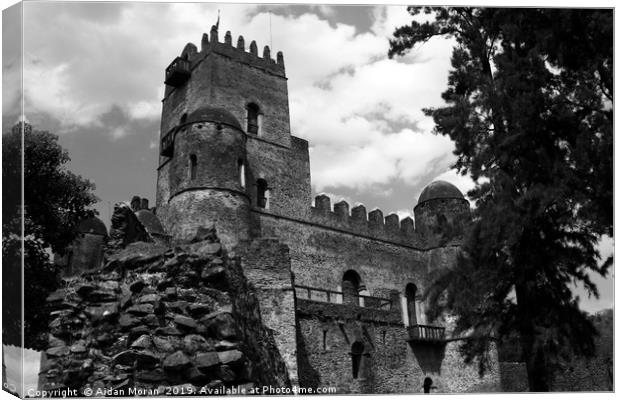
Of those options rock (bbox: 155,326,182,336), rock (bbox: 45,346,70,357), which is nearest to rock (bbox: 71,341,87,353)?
rock (bbox: 45,346,70,357)

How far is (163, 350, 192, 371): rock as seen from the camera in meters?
11.6

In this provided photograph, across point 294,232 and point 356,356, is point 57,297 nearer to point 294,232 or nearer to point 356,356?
point 356,356

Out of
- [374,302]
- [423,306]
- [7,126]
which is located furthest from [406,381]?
[7,126]

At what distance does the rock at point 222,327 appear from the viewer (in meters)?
12.6

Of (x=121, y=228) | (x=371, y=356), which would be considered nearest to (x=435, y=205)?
(x=371, y=356)

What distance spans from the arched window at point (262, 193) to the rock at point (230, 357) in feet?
50.4

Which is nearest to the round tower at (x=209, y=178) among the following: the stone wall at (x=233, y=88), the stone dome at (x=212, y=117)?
the stone dome at (x=212, y=117)

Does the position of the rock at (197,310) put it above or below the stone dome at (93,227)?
below

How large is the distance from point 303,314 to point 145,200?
31.9 feet

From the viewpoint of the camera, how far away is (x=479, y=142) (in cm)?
1311

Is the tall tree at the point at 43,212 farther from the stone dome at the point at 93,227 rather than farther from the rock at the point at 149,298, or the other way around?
the stone dome at the point at 93,227

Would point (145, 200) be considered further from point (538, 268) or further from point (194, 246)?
point (538, 268)

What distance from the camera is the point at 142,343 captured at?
12.0 meters

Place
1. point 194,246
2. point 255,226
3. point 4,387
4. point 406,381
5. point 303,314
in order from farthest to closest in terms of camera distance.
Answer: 1. point 255,226
2. point 406,381
3. point 303,314
4. point 194,246
5. point 4,387
